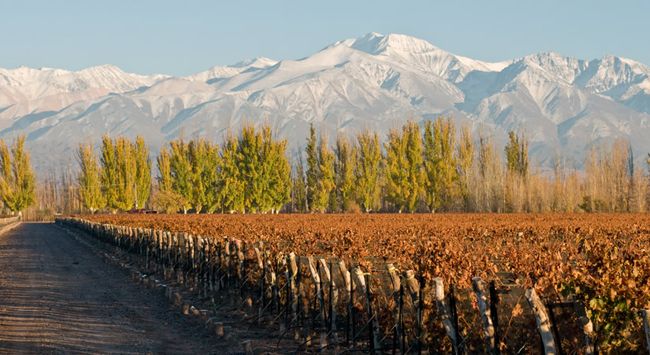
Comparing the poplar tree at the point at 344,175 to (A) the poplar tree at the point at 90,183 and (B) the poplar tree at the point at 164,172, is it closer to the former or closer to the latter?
(B) the poplar tree at the point at 164,172

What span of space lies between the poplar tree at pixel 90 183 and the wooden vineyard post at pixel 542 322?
110169 mm

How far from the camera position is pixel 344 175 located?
113875 mm

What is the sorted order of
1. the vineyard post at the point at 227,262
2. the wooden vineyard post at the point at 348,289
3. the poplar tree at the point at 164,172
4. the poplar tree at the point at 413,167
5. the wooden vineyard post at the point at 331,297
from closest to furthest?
the wooden vineyard post at the point at 348,289
the wooden vineyard post at the point at 331,297
the vineyard post at the point at 227,262
the poplar tree at the point at 413,167
the poplar tree at the point at 164,172

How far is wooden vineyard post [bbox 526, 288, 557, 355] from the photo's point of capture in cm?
988

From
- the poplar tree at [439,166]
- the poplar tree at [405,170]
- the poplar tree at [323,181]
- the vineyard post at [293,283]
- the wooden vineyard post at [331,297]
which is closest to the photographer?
the wooden vineyard post at [331,297]

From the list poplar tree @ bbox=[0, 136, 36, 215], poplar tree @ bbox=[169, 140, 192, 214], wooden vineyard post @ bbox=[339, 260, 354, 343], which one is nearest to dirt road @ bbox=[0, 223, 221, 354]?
wooden vineyard post @ bbox=[339, 260, 354, 343]

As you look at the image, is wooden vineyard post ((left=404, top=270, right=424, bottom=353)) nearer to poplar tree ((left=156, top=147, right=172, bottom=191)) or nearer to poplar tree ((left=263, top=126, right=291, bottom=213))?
poplar tree ((left=263, top=126, right=291, bottom=213))

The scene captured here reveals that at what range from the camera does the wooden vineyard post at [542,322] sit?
9875 millimetres

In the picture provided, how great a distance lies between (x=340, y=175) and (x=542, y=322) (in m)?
105

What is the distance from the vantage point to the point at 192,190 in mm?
113562

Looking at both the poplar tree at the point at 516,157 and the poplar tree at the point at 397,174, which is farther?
the poplar tree at the point at 516,157

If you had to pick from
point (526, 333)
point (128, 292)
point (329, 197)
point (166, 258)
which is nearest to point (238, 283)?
point (128, 292)

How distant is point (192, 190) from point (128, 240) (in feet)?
231

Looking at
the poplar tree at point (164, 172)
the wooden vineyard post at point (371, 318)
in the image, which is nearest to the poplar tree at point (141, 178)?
the poplar tree at point (164, 172)
